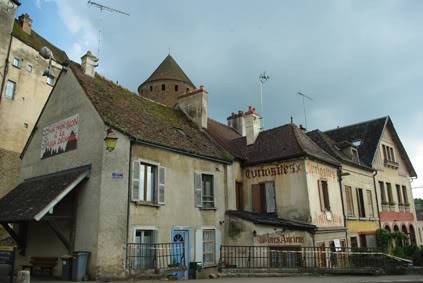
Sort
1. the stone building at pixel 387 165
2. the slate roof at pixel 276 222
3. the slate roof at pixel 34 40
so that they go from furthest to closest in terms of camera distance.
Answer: the slate roof at pixel 34 40, the stone building at pixel 387 165, the slate roof at pixel 276 222

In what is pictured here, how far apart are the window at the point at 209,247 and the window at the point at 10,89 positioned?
2159 centimetres

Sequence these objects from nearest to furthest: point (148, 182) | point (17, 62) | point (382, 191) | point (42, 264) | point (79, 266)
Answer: point (79, 266) → point (42, 264) → point (148, 182) → point (382, 191) → point (17, 62)

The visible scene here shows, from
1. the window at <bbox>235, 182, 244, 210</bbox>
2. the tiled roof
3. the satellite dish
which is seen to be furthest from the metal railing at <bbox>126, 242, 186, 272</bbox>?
the satellite dish

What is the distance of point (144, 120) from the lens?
15930 millimetres

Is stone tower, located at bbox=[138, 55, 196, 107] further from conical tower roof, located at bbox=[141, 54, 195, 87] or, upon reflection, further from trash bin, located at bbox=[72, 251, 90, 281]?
trash bin, located at bbox=[72, 251, 90, 281]

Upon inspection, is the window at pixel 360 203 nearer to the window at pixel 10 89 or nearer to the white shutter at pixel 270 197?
the white shutter at pixel 270 197

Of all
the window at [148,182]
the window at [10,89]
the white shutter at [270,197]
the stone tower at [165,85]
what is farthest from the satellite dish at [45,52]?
the stone tower at [165,85]

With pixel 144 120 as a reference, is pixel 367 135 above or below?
above

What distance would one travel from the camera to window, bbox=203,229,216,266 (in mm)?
15477

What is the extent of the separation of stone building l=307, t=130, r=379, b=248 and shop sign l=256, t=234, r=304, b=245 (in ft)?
17.6

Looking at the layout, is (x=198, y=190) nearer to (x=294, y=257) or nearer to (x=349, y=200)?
(x=294, y=257)

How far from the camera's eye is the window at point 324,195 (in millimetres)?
18297

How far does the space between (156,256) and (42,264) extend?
440cm

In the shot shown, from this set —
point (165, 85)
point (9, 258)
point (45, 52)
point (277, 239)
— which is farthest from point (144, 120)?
point (165, 85)
